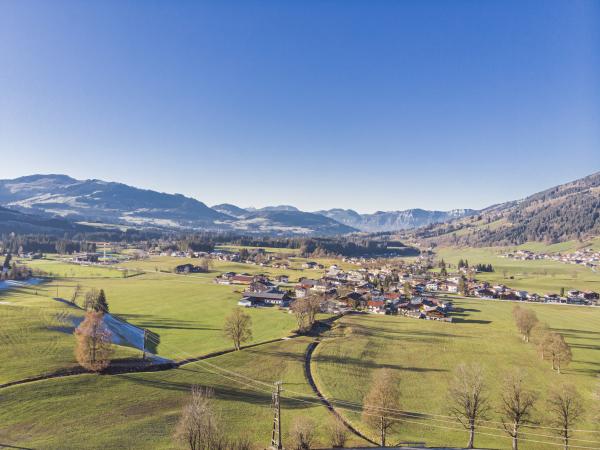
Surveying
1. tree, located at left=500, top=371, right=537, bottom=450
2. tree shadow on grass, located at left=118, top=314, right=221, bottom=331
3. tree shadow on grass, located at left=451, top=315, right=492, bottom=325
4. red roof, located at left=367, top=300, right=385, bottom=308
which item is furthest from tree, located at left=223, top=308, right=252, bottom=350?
tree shadow on grass, located at left=451, top=315, right=492, bottom=325

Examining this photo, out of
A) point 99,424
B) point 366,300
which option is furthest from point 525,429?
point 366,300

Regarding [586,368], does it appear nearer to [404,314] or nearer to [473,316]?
[473,316]

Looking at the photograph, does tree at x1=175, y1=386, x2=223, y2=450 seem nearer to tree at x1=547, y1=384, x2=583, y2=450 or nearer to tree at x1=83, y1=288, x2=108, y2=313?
tree at x1=547, y1=384, x2=583, y2=450

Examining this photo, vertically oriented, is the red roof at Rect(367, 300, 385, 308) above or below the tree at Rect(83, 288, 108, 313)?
below

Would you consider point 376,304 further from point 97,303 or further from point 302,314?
point 97,303

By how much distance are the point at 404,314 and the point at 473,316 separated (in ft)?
67.9

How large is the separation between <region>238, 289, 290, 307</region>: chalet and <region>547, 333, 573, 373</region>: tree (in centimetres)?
7568

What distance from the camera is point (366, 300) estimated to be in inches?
4926

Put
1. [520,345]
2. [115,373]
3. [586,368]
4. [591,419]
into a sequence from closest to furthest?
[591,419]
[115,373]
[586,368]
[520,345]

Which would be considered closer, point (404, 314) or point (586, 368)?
point (586, 368)

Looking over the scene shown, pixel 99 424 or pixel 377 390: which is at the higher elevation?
pixel 377 390

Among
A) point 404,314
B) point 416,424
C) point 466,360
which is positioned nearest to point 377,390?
point 416,424

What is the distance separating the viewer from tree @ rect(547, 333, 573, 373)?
62.2m

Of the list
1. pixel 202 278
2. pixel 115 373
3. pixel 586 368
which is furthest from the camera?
pixel 202 278
